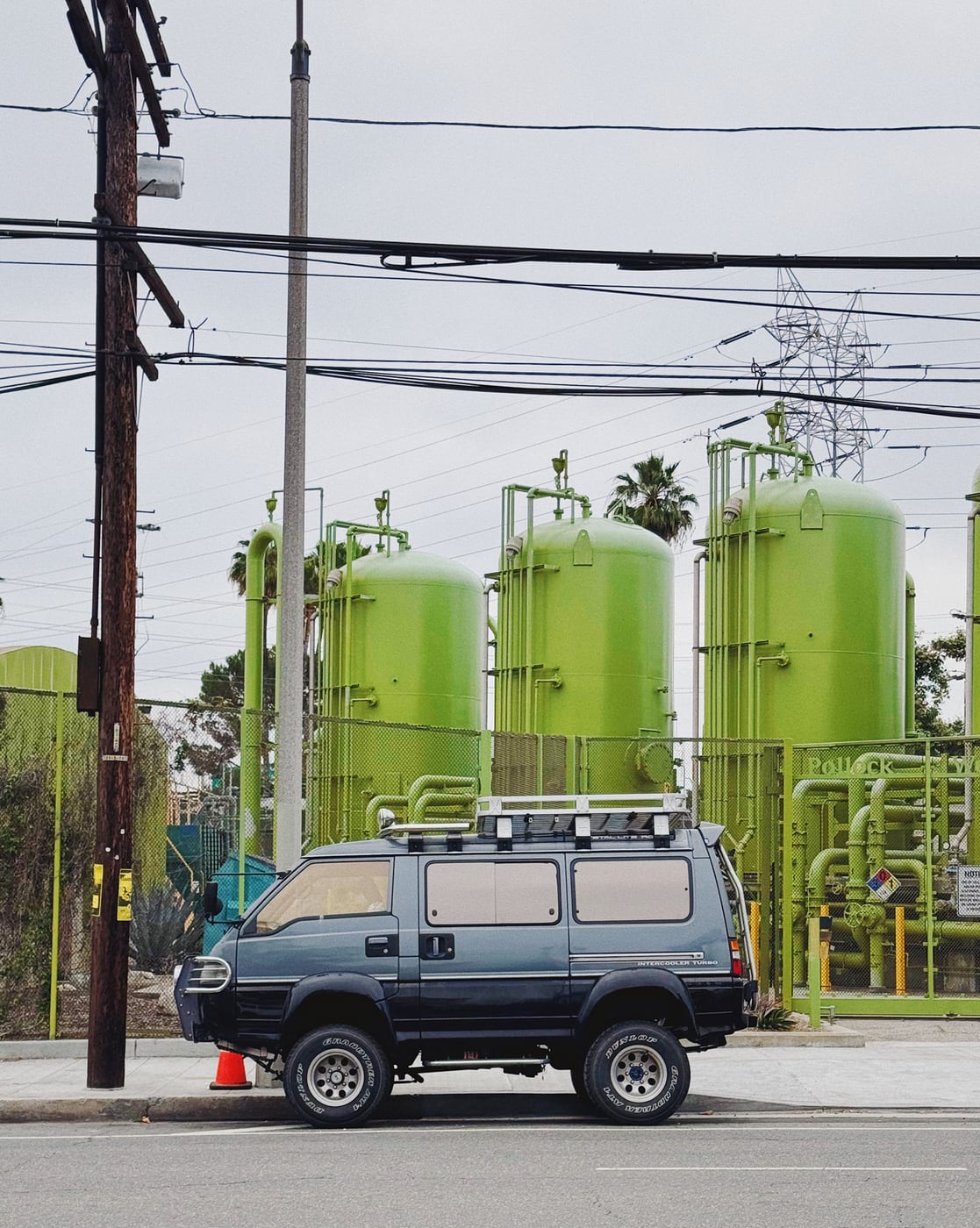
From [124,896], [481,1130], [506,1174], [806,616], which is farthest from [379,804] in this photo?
[506,1174]

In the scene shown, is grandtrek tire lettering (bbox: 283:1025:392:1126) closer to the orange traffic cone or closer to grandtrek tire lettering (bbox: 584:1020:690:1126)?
grandtrek tire lettering (bbox: 584:1020:690:1126)

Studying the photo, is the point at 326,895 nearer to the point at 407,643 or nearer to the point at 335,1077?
the point at 335,1077

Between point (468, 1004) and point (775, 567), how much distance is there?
13243mm

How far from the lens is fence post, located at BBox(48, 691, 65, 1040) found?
15.4 meters

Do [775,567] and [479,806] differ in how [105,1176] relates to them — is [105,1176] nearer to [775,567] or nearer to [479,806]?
[479,806]

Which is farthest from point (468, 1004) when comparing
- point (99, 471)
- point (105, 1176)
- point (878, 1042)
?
point (878, 1042)

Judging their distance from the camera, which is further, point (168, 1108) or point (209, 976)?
point (168, 1108)

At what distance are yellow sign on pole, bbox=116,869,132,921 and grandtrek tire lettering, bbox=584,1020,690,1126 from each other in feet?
13.3

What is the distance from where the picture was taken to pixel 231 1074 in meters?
13.6

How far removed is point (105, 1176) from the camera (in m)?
9.84

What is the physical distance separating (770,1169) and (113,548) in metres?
7.11

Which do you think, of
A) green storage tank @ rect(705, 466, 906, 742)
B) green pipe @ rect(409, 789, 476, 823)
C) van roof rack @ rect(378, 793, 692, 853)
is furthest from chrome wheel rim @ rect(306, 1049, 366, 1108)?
green storage tank @ rect(705, 466, 906, 742)

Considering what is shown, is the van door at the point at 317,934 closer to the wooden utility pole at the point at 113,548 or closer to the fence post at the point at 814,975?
the wooden utility pole at the point at 113,548

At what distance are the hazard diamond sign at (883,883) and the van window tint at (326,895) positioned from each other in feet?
33.8
